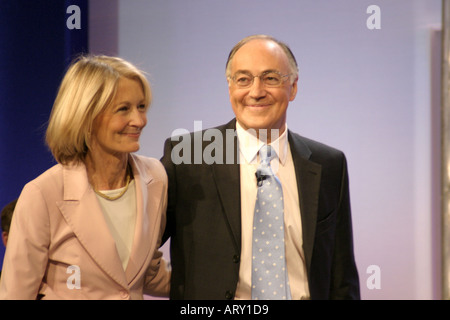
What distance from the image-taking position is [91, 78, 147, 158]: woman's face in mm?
2143

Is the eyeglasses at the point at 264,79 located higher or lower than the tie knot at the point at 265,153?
higher

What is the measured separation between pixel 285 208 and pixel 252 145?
0.29m

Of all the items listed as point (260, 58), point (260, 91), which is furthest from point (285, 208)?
point (260, 58)

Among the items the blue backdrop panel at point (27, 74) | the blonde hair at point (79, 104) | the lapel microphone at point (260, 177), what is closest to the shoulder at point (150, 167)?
the blonde hair at point (79, 104)

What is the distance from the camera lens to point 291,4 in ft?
11.2

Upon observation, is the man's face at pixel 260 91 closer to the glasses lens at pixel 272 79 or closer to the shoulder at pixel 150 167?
the glasses lens at pixel 272 79

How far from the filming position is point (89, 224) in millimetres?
2088

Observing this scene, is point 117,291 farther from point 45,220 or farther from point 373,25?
point 373,25

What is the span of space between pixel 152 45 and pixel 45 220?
5.26 ft

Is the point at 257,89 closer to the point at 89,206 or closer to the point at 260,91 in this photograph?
the point at 260,91

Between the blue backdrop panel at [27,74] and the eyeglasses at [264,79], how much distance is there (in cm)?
134

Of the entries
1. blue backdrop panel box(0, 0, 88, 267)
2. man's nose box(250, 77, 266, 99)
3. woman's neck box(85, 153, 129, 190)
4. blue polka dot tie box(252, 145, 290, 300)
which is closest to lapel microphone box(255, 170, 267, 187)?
blue polka dot tie box(252, 145, 290, 300)

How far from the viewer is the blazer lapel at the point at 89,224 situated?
2.07 m

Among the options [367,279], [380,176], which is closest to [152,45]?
[380,176]
